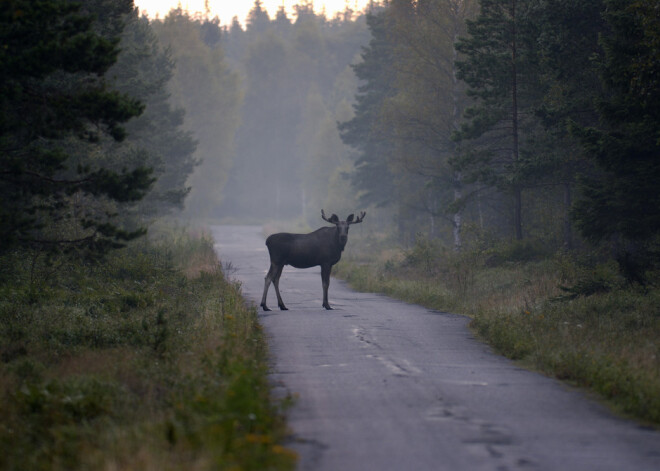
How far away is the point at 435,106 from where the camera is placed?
36.4 metres

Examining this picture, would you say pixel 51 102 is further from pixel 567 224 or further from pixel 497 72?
pixel 567 224

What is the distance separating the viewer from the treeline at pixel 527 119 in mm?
16778

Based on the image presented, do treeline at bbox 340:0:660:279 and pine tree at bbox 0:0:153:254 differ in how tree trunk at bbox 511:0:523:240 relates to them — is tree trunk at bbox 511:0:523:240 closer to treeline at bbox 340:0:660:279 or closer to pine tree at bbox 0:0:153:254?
treeline at bbox 340:0:660:279

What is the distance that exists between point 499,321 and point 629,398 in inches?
253

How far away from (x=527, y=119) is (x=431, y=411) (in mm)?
23660

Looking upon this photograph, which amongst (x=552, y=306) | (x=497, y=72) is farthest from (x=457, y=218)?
(x=552, y=306)

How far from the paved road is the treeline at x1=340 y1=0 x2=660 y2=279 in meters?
4.95

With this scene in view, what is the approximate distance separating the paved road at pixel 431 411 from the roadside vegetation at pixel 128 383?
0.55 meters

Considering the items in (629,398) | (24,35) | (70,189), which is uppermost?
(24,35)

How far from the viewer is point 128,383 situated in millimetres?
10438

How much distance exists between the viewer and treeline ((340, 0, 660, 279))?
16.8 meters

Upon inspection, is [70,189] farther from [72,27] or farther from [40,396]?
[40,396]

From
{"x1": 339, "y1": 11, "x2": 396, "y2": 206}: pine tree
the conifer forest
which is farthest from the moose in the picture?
{"x1": 339, "y1": 11, "x2": 396, "y2": 206}: pine tree

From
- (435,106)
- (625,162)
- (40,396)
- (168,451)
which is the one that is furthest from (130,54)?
(168,451)
